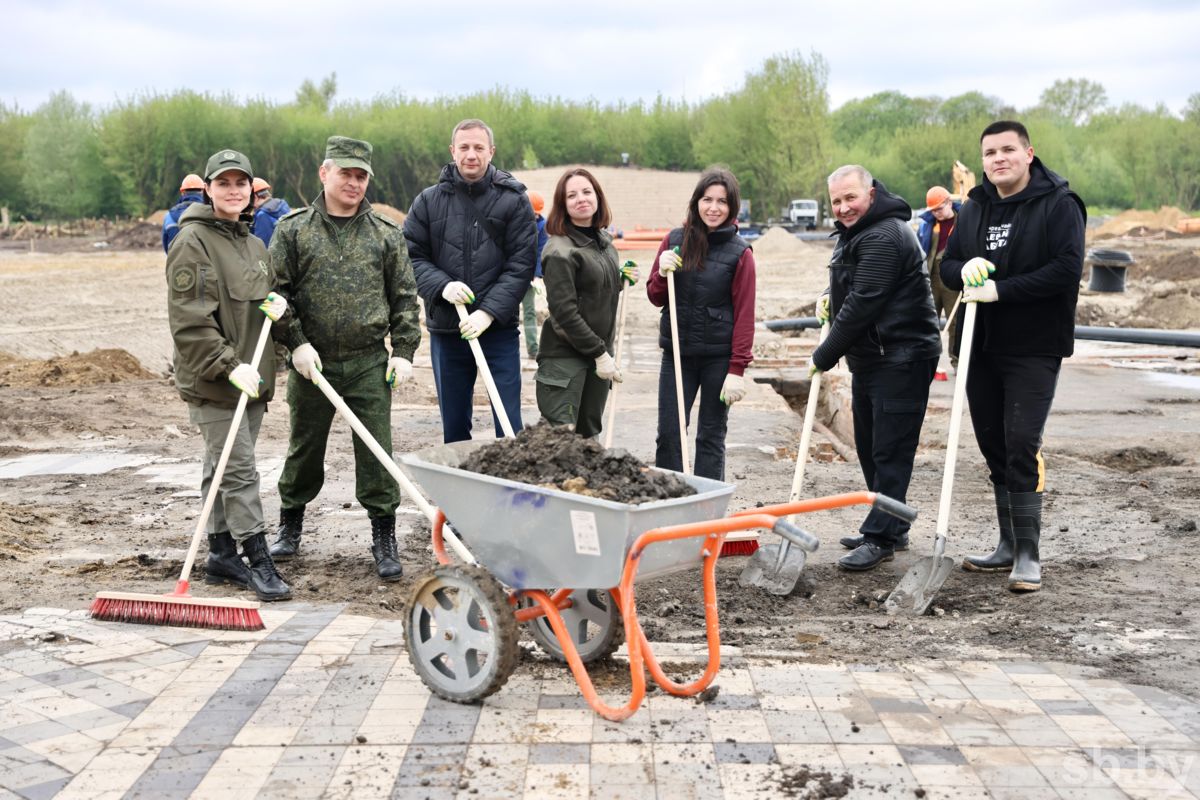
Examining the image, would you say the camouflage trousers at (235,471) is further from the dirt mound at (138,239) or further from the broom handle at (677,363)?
the dirt mound at (138,239)

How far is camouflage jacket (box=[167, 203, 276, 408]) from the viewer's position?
4.87 m

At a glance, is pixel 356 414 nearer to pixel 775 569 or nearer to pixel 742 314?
pixel 742 314

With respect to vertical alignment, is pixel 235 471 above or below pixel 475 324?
below

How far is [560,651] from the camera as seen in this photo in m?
4.19

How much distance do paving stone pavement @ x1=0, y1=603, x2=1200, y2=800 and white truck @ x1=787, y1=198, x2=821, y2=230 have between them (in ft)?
162

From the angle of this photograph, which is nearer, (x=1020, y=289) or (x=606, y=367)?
(x=1020, y=289)

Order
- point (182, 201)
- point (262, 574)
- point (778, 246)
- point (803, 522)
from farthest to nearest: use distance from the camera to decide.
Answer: point (778, 246) → point (182, 201) → point (803, 522) → point (262, 574)

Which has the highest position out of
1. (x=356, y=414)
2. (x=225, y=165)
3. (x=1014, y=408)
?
(x=225, y=165)

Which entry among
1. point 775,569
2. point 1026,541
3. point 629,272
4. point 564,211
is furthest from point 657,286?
point 1026,541

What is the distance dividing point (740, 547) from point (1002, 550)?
1.25 metres

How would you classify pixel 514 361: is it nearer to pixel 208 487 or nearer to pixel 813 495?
pixel 208 487

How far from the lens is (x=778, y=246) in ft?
117

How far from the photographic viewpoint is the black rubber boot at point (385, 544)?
545 cm

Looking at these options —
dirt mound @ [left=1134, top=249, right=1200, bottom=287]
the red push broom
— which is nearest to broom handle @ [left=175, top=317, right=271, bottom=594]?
the red push broom
